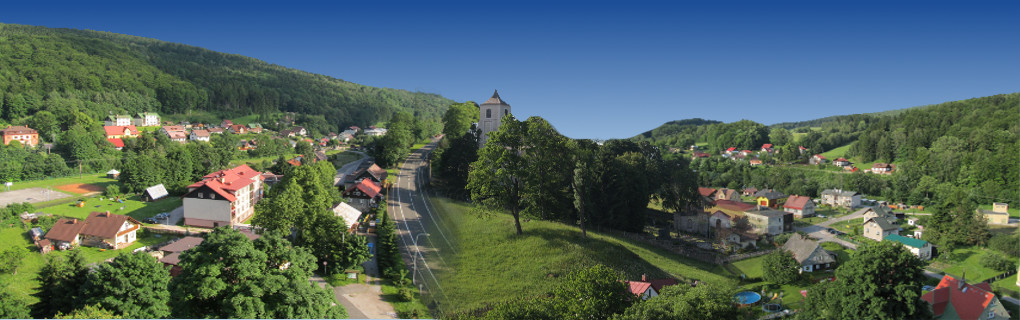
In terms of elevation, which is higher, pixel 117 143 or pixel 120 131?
pixel 120 131

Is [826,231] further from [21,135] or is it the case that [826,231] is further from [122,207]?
[21,135]

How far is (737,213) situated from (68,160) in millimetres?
54476

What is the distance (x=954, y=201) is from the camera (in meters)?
34.1

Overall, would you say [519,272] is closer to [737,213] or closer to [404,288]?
[404,288]

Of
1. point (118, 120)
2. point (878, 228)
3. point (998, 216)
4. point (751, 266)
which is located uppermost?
point (118, 120)

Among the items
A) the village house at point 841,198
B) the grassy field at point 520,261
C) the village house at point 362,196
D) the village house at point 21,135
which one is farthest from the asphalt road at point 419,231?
the village house at point 21,135

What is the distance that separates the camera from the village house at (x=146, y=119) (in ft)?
224

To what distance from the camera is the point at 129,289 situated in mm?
11703

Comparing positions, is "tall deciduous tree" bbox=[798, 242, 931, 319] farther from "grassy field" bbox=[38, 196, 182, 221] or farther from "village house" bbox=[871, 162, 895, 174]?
"village house" bbox=[871, 162, 895, 174]

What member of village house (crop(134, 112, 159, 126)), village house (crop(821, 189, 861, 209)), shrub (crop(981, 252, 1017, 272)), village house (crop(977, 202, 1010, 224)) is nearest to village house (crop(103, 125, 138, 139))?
village house (crop(134, 112, 159, 126))

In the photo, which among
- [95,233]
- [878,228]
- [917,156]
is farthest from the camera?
[917,156]

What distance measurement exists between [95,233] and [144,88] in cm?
6901

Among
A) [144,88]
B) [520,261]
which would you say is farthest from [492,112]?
[144,88]

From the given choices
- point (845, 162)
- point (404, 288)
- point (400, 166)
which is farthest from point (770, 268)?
point (845, 162)
